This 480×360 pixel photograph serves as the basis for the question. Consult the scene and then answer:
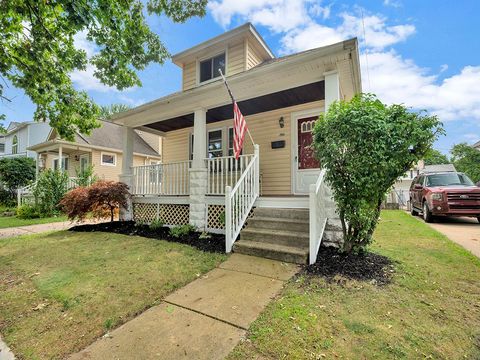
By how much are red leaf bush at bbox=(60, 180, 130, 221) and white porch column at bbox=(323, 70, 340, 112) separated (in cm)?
649

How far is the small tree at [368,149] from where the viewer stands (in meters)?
3.52

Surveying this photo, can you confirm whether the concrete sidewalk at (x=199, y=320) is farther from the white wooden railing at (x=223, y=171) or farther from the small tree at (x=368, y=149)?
the white wooden railing at (x=223, y=171)

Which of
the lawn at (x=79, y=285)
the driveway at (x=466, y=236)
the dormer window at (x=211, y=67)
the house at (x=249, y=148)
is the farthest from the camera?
the dormer window at (x=211, y=67)

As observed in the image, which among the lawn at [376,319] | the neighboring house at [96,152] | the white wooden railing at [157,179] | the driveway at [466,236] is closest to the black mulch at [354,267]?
the lawn at [376,319]

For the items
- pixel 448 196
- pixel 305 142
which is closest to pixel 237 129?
pixel 305 142

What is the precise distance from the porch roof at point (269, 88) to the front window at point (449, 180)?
514cm

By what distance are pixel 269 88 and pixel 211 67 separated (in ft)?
15.0

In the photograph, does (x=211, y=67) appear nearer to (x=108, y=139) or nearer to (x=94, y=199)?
(x=94, y=199)

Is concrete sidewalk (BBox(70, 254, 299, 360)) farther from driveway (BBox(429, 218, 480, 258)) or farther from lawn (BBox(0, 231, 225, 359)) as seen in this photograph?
driveway (BBox(429, 218, 480, 258))

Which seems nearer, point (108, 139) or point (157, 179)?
point (157, 179)

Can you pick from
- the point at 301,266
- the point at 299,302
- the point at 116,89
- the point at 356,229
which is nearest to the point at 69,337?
the point at 299,302

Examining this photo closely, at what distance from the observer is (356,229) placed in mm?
3969

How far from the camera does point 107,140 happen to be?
16484 millimetres

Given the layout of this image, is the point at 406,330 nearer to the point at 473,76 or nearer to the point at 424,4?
the point at 424,4
